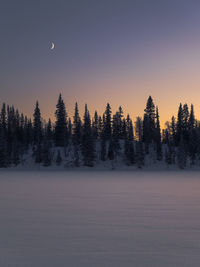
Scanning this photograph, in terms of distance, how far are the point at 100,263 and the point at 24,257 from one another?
2007mm

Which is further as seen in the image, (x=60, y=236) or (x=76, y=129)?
(x=76, y=129)

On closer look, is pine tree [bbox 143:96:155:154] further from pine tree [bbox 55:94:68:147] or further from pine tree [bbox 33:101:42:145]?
pine tree [bbox 33:101:42:145]

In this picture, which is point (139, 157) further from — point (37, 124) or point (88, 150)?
point (37, 124)

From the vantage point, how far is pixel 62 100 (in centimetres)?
9656

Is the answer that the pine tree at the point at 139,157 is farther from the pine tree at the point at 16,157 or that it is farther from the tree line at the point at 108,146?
the pine tree at the point at 16,157

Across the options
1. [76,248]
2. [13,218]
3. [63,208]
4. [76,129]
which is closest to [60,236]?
[76,248]

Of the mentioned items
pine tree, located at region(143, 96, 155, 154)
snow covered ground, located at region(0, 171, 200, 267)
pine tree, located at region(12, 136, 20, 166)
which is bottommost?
snow covered ground, located at region(0, 171, 200, 267)

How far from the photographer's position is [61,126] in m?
92.4

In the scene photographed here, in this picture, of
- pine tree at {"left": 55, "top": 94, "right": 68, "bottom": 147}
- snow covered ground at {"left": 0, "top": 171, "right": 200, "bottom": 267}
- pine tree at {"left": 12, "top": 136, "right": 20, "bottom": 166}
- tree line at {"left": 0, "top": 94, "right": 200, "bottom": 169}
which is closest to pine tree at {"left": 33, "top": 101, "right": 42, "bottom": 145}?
tree line at {"left": 0, "top": 94, "right": 200, "bottom": 169}

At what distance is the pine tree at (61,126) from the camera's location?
91562mm

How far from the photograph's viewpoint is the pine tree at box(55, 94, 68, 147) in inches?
3605

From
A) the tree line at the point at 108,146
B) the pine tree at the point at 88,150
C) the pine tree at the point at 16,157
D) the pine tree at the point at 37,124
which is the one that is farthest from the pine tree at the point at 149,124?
the pine tree at the point at 16,157

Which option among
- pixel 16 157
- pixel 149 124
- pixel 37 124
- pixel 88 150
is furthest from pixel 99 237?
pixel 37 124

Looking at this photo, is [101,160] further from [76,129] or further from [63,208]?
[63,208]
